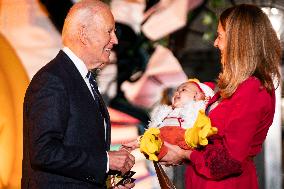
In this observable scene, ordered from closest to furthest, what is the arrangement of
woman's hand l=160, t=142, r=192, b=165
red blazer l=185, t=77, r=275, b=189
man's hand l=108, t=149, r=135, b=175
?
man's hand l=108, t=149, r=135, b=175 < red blazer l=185, t=77, r=275, b=189 < woman's hand l=160, t=142, r=192, b=165

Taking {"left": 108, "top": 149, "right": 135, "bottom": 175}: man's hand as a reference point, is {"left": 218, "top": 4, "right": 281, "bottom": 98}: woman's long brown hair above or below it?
above

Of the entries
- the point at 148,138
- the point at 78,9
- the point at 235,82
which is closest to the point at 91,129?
the point at 148,138

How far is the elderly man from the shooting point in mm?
2203

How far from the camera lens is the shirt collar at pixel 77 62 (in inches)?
95.7

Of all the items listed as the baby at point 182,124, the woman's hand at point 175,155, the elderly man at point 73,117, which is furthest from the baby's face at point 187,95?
the elderly man at point 73,117

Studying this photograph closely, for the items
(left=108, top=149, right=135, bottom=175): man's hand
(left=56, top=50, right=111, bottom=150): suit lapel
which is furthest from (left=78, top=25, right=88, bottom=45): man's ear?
(left=108, top=149, right=135, bottom=175): man's hand

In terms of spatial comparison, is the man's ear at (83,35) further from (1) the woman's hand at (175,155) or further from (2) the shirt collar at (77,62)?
(1) the woman's hand at (175,155)

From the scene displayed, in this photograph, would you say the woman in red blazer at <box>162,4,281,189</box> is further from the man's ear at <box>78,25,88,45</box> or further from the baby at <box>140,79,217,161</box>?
the man's ear at <box>78,25,88,45</box>

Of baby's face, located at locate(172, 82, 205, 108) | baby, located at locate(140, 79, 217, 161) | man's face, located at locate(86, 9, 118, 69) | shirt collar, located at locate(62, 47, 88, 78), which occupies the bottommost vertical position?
baby, located at locate(140, 79, 217, 161)

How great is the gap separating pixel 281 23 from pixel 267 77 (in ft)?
7.47

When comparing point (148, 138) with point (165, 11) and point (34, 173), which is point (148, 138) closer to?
point (34, 173)

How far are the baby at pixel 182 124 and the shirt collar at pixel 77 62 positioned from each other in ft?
1.47

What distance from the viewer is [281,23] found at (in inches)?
185

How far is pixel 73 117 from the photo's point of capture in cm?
230
